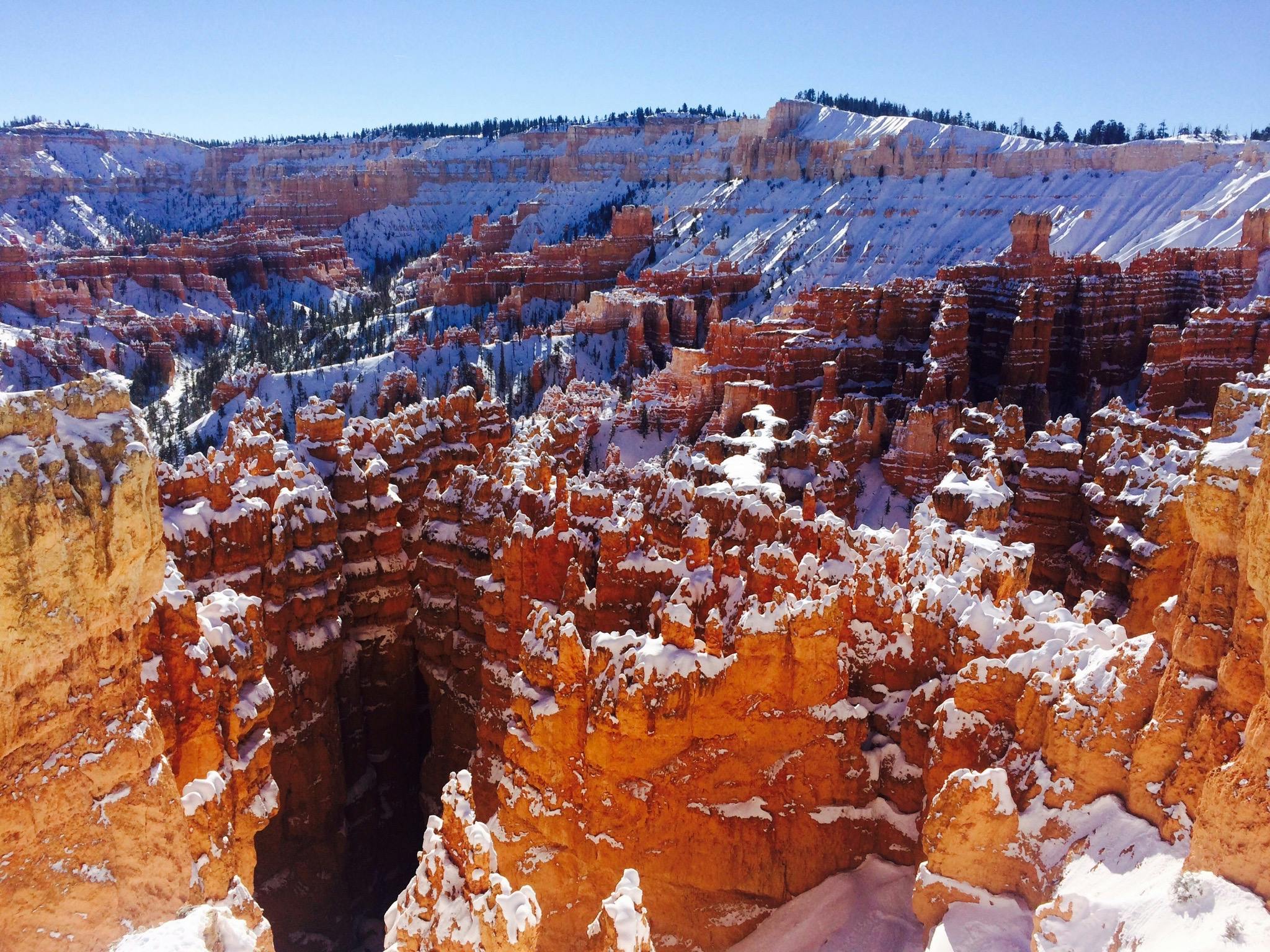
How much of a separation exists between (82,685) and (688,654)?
521cm

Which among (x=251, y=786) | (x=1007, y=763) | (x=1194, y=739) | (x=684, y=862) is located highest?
(x=1194, y=739)

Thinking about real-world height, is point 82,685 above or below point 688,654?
above

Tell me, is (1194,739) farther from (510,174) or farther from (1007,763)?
(510,174)

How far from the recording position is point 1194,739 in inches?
236

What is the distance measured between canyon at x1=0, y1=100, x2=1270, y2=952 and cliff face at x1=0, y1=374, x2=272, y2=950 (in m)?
0.02

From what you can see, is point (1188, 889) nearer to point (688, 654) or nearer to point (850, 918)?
point (850, 918)

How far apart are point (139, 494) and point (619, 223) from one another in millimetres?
74684

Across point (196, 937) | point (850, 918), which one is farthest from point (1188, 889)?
point (196, 937)

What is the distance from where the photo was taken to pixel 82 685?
526cm

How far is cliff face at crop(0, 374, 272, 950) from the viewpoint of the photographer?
4.83 meters

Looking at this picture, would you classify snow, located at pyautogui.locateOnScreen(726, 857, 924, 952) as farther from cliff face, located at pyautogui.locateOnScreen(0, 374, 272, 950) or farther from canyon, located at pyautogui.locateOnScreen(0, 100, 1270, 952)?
cliff face, located at pyautogui.locateOnScreen(0, 374, 272, 950)

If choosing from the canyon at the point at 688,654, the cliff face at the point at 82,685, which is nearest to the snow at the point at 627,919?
the canyon at the point at 688,654

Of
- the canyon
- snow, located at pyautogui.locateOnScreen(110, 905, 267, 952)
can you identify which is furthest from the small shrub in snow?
snow, located at pyautogui.locateOnScreen(110, 905, 267, 952)

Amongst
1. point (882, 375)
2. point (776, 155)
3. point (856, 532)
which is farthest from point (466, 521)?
point (776, 155)
